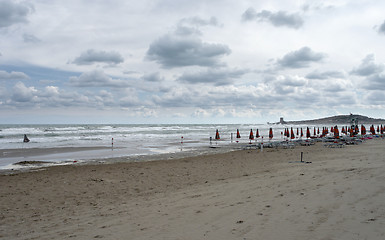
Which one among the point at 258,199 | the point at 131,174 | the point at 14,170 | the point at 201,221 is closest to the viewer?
the point at 201,221

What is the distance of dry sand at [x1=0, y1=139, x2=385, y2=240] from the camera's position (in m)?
4.77

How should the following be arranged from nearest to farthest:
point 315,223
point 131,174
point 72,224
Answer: point 315,223, point 72,224, point 131,174

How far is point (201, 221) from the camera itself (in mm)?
5504

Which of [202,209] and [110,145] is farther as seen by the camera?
[110,145]

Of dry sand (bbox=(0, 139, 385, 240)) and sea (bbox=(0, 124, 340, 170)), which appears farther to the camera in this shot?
sea (bbox=(0, 124, 340, 170))

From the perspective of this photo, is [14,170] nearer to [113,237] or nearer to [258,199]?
[113,237]

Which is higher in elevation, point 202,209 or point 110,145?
point 110,145

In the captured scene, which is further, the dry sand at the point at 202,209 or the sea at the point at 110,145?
the sea at the point at 110,145

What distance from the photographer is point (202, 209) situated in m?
6.37

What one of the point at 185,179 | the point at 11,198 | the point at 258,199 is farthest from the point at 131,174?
the point at 258,199

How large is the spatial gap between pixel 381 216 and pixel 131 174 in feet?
33.6

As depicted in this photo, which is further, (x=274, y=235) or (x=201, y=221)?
(x=201, y=221)

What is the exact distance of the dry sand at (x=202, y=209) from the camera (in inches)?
188

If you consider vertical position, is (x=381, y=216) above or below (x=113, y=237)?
above
